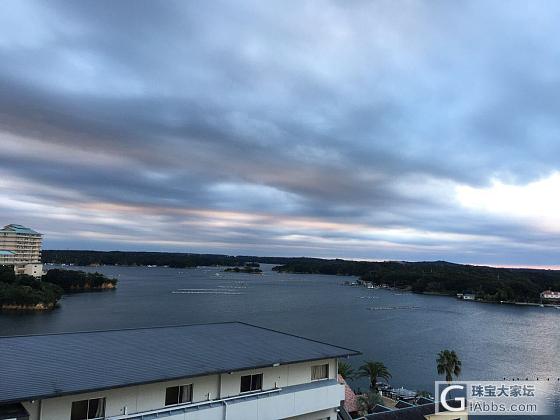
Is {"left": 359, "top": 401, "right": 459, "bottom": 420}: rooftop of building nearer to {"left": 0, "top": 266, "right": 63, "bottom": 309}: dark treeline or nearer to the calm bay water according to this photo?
the calm bay water

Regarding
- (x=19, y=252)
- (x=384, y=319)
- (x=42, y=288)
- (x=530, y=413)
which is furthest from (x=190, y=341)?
(x=19, y=252)

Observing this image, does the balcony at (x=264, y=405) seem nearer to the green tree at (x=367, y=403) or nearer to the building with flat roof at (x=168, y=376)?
the building with flat roof at (x=168, y=376)

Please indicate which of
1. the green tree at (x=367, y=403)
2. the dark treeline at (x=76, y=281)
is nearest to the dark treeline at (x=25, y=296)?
the dark treeline at (x=76, y=281)

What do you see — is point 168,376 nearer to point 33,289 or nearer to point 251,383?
point 251,383

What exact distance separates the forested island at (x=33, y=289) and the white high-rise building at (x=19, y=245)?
18.6 meters

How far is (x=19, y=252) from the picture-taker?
11200 centimetres

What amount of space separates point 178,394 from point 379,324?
168 ft

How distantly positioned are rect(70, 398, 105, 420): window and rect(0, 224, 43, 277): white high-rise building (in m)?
106

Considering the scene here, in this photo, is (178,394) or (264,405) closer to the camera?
(178,394)

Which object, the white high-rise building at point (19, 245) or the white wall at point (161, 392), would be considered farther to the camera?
the white high-rise building at point (19, 245)

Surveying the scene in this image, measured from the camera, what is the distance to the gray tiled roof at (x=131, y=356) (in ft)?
25.6

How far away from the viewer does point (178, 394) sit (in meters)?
9.35

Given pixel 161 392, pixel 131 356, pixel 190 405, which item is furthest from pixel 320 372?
pixel 131 356

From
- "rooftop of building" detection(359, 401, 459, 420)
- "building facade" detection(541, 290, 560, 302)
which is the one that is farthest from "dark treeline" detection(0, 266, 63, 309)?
"building facade" detection(541, 290, 560, 302)
